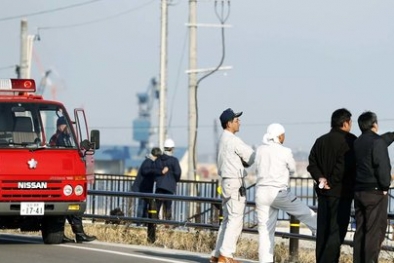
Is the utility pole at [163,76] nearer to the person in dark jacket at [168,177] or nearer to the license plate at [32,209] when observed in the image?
the person in dark jacket at [168,177]

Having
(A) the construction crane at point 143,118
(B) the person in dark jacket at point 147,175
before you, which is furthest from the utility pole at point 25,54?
(A) the construction crane at point 143,118

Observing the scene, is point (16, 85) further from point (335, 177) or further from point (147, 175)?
point (335, 177)

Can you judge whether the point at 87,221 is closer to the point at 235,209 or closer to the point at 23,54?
the point at 235,209

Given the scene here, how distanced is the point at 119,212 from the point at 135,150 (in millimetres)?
151393

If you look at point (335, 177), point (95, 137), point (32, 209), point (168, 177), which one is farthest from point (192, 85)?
point (335, 177)

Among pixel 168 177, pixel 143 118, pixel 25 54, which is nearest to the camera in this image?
pixel 168 177

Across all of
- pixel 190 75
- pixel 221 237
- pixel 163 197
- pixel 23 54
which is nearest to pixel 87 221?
pixel 163 197

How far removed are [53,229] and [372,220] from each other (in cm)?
646

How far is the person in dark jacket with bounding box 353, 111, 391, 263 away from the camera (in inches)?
505

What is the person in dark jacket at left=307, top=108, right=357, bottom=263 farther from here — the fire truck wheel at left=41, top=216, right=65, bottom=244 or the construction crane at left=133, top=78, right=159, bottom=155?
the construction crane at left=133, top=78, right=159, bottom=155

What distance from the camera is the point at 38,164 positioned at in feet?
56.1

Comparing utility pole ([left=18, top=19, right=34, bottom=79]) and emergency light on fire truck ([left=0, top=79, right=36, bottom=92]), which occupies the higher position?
utility pole ([left=18, top=19, right=34, bottom=79])

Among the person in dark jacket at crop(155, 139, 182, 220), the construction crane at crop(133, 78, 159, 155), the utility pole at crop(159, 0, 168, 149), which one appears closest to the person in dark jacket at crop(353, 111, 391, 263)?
the person in dark jacket at crop(155, 139, 182, 220)

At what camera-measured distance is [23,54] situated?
4309 cm
